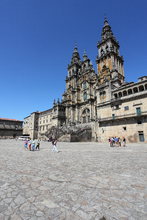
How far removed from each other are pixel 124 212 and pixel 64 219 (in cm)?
140

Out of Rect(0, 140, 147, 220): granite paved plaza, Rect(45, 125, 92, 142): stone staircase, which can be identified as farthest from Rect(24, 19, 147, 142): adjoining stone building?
Rect(0, 140, 147, 220): granite paved plaza

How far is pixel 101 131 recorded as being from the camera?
36625mm

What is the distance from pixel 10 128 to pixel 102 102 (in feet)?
185

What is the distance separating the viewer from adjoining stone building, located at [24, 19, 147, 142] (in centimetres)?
3044

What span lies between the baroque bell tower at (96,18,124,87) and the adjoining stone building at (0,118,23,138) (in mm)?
54331

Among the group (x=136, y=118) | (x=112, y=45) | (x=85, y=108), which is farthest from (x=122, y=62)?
(x=136, y=118)

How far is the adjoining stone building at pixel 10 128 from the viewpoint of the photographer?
67.4 meters

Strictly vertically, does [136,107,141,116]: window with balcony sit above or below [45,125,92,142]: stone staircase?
above

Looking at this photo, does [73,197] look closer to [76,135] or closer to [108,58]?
[76,135]

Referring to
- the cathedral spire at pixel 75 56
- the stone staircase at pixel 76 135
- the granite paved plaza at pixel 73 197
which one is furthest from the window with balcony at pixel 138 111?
the cathedral spire at pixel 75 56

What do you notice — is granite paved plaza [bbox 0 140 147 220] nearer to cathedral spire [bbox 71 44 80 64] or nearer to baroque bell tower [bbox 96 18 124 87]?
baroque bell tower [bbox 96 18 124 87]

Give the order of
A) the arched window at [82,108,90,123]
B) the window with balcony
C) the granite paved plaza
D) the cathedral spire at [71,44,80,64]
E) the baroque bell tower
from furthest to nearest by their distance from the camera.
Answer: the cathedral spire at [71,44,80,64] → the arched window at [82,108,90,123] → the baroque bell tower → the window with balcony → the granite paved plaza

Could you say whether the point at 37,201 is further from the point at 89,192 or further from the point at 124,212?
the point at 124,212

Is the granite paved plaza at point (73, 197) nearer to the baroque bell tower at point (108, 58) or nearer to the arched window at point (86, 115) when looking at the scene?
the baroque bell tower at point (108, 58)
